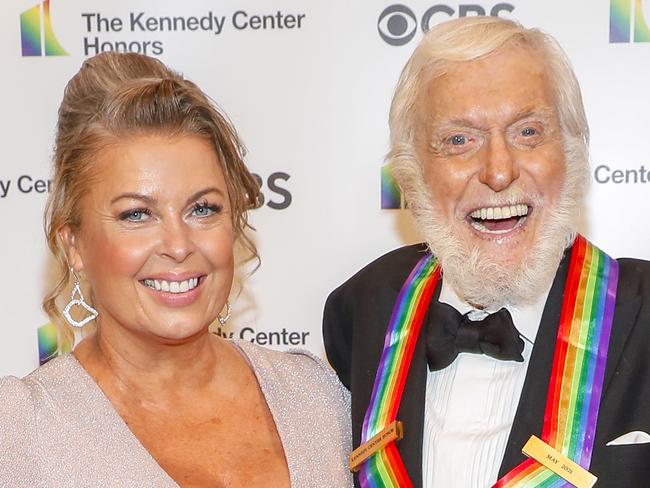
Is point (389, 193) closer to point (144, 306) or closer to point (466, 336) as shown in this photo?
point (466, 336)

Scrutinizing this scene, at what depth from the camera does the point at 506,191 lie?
6.47 ft

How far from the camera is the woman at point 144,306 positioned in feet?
5.88

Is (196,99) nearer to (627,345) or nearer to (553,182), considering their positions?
(553,182)

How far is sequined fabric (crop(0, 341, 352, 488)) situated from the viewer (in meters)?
1.74

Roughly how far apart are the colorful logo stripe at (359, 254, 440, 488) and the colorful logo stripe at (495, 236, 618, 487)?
24 cm

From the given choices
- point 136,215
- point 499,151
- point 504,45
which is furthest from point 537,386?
point 136,215

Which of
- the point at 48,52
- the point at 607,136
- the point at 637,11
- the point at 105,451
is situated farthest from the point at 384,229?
the point at 105,451

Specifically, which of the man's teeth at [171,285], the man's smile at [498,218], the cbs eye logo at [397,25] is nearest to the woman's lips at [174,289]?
the man's teeth at [171,285]

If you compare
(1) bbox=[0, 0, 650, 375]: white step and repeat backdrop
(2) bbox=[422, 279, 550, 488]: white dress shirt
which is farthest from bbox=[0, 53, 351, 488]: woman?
(1) bbox=[0, 0, 650, 375]: white step and repeat backdrop

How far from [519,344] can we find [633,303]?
24 centimetres

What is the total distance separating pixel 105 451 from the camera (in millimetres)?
1800

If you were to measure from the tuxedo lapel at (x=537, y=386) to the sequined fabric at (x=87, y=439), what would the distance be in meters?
0.39

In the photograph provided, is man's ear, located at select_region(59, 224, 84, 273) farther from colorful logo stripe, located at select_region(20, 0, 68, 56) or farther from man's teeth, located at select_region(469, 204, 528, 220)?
colorful logo stripe, located at select_region(20, 0, 68, 56)

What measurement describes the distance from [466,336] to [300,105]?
1.21 m
